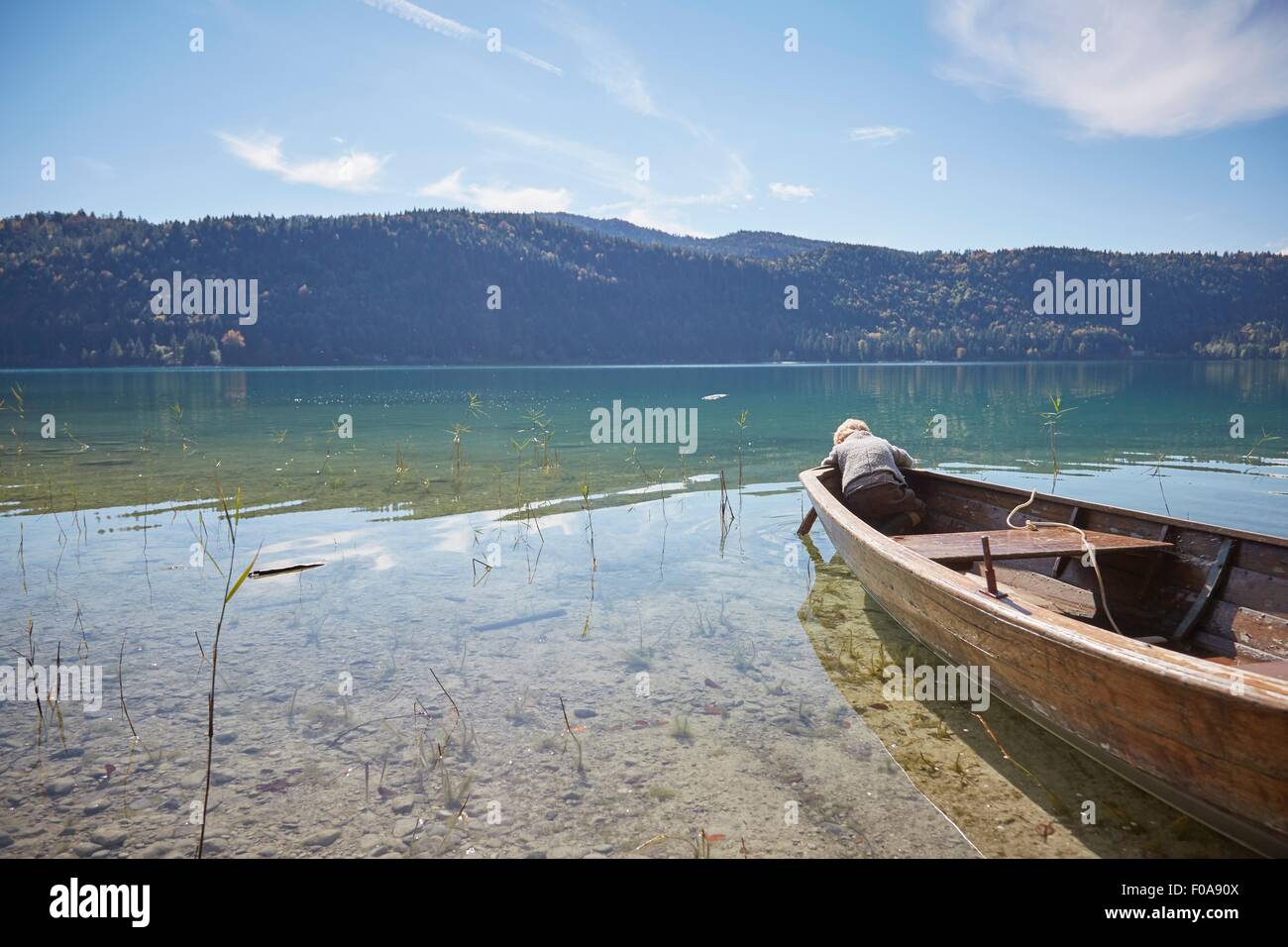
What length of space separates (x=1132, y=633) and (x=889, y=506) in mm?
2874

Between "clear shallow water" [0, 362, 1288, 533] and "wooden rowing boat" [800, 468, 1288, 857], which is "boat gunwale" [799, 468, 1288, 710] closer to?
"wooden rowing boat" [800, 468, 1288, 857]

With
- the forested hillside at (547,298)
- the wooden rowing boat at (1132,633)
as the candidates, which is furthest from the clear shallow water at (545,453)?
the forested hillside at (547,298)

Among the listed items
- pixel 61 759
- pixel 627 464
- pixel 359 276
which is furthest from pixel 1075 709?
pixel 359 276

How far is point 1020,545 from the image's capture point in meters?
5.28

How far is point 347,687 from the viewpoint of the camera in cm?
487

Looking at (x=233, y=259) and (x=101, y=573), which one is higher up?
(x=233, y=259)

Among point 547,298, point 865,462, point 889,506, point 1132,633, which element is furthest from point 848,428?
point 547,298

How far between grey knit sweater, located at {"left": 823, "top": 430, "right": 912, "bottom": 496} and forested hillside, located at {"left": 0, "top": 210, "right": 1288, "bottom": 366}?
10401cm

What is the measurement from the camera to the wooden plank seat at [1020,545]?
16.4ft

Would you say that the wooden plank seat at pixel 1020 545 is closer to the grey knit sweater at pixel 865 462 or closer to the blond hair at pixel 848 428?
the grey knit sweater at pixel 865 462

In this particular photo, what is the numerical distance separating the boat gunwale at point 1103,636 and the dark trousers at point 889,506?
1749 millimetres
